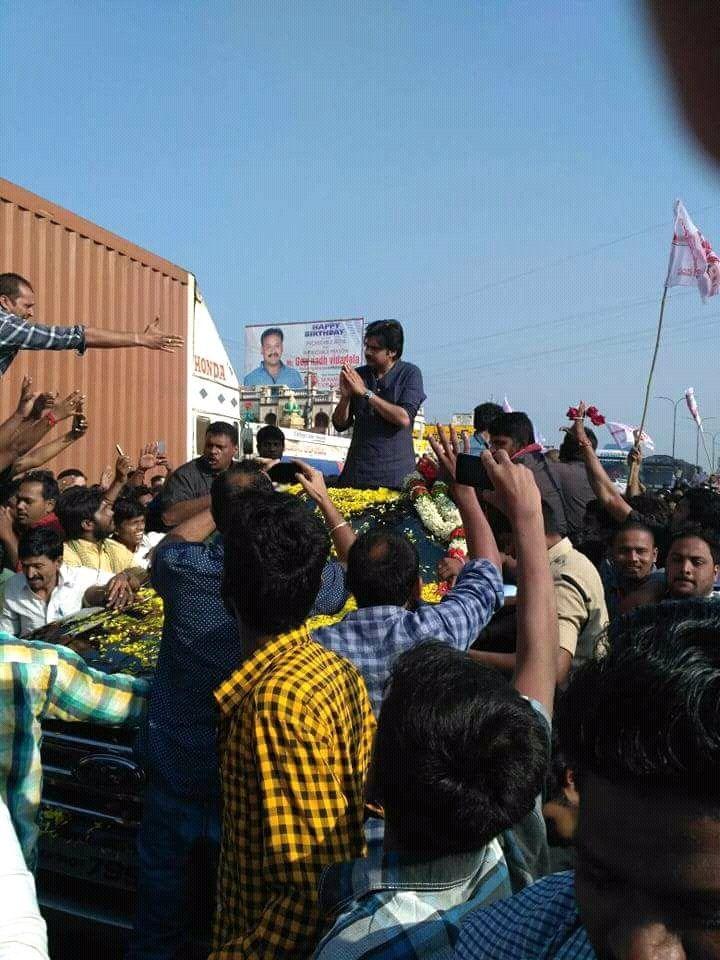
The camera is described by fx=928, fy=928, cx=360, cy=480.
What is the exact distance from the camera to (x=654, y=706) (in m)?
0.96

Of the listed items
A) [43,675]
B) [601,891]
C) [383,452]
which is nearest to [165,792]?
[43,675]

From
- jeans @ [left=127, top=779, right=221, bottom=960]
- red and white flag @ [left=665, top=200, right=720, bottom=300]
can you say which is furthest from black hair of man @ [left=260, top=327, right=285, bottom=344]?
jeans @ [left=127, top=779, right=221, bottom=960]

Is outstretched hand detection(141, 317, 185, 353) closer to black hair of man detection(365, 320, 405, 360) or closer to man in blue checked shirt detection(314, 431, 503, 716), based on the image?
black hair of man detection(365, 320, 405, 360)

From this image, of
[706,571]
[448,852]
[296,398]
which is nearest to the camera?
[448,852]

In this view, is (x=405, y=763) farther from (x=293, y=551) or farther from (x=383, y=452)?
(x=383, y=452)

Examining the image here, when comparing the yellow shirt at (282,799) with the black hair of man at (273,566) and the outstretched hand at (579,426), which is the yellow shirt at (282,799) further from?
the outstretched hand at (579,426)

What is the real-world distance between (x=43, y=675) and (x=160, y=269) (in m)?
12.2

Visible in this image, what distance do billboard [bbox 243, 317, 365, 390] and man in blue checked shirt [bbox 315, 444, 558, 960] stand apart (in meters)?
49.7

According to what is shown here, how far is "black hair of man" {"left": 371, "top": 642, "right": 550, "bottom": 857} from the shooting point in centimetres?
154

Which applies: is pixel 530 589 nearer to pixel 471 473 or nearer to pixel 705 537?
pixel 471 473

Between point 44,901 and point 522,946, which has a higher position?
point 522,946

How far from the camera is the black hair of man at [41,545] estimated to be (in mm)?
4859

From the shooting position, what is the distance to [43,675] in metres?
2.43

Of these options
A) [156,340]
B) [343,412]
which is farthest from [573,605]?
[156,340]
